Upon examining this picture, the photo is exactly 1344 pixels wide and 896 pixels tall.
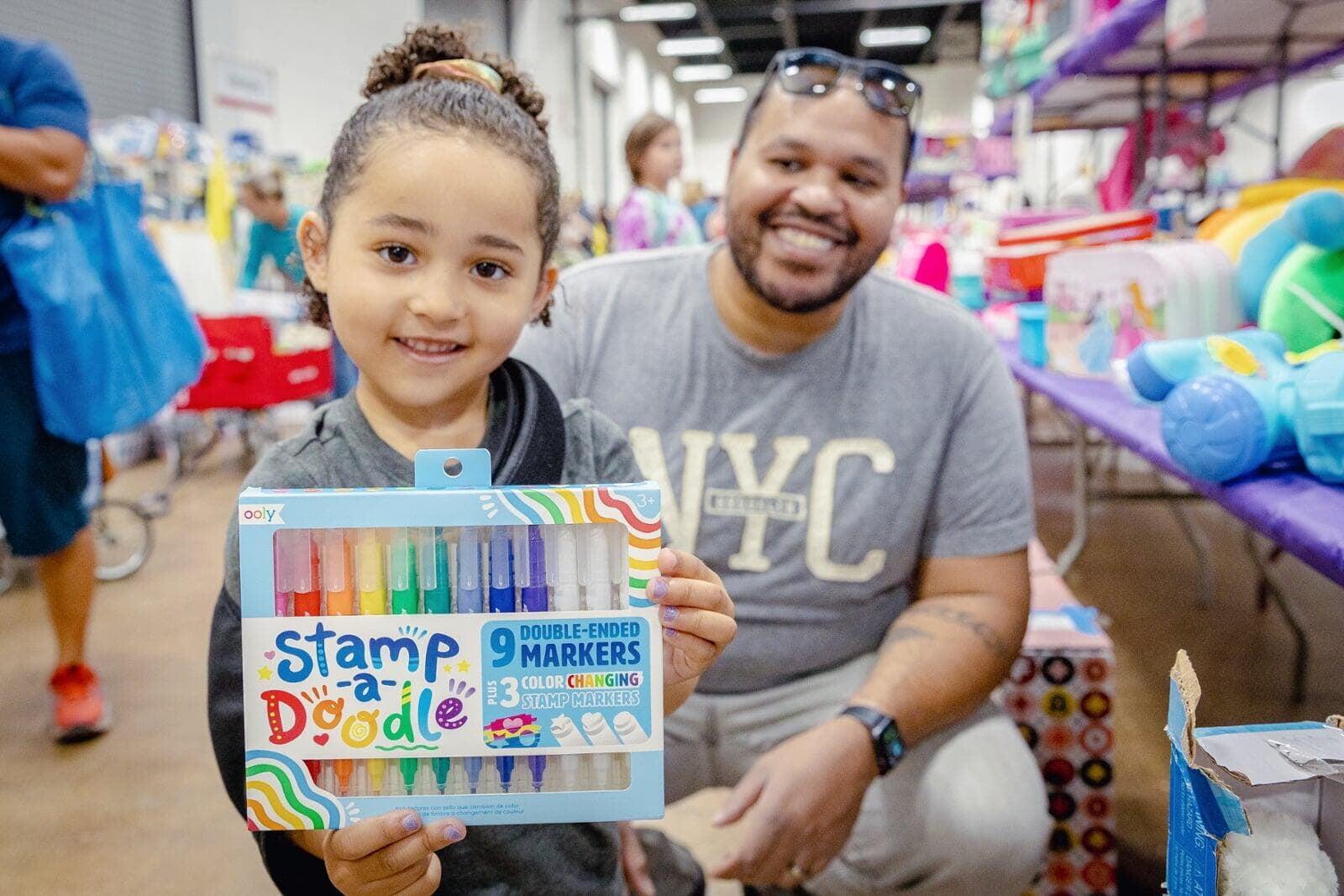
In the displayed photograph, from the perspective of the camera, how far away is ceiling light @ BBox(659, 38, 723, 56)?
15.5 m

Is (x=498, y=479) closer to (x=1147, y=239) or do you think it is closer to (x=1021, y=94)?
(x=1147, y=239)

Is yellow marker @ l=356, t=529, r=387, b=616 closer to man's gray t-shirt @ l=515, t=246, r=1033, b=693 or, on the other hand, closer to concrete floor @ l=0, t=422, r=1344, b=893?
man's gray t-shirt @ l=515, t=246, r=1033, b=693

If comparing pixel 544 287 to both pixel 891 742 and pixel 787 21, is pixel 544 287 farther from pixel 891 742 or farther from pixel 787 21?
pixel 787 21

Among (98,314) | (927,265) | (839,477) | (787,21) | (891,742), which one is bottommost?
(891,742)

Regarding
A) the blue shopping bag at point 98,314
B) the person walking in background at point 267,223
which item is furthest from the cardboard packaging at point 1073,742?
the person walking in background at point 267,223

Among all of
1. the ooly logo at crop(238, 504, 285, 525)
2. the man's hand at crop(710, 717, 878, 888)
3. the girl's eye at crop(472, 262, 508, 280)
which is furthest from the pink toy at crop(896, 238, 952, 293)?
the ooly logo at crop(238, 504, 285, 525)

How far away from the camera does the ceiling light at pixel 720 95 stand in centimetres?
1914

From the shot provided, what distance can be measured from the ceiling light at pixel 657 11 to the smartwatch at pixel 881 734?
12.0 metres

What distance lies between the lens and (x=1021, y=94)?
3836 mm

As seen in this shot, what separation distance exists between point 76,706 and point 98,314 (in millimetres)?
838

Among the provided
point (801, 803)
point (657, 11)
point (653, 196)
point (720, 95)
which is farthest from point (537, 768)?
point (720, 95)

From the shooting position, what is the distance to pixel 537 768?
0.62 meters

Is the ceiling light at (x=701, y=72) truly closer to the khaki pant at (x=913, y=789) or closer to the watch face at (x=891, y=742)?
the khaki pant at (x=913, y=789)

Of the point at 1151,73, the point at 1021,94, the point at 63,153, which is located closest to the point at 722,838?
the point at 63,153
